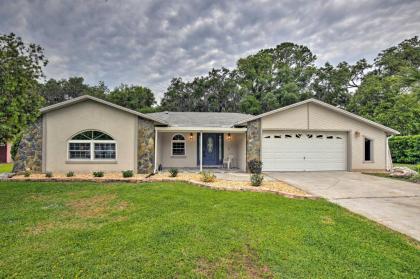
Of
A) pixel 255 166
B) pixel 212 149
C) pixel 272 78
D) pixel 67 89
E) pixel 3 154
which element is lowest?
pixel 255 166

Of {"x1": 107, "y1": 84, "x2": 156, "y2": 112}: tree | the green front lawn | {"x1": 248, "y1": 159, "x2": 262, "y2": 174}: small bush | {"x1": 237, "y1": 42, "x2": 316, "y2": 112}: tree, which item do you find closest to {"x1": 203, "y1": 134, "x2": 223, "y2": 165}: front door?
{"x1": 248, "y1": 159, "x2": 262, "y2": 174}: small bush

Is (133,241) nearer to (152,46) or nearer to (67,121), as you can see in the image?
(67,121)

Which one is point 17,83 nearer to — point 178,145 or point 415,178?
point 178,145

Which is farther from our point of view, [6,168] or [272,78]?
[272,78]

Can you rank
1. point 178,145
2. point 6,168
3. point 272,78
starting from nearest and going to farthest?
1. point 178,145
2. point 6,168
3. point 272,78

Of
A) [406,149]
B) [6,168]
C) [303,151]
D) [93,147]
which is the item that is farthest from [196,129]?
[406,149]

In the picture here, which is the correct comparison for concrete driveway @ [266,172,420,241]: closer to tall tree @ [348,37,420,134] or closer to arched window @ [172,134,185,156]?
arched window @ [172,134,185,156]

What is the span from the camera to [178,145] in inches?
548

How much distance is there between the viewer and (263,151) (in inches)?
481

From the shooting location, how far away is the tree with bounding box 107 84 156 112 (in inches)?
1188

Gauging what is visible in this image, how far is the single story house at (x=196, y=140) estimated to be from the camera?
1062cm

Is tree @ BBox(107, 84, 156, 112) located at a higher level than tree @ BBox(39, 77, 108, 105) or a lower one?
lower

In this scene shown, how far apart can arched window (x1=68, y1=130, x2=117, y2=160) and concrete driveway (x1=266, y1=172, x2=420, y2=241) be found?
883 cm

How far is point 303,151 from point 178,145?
765cm
